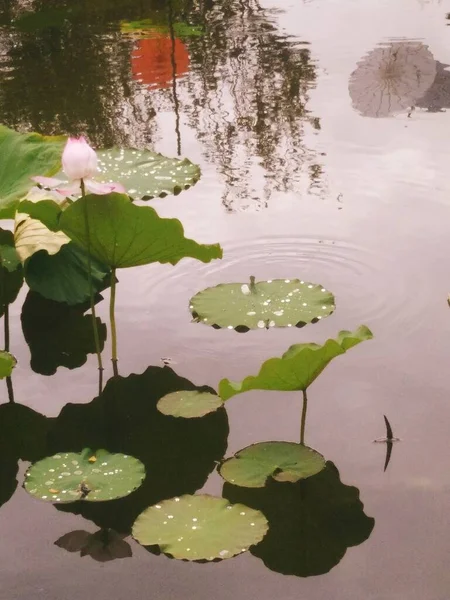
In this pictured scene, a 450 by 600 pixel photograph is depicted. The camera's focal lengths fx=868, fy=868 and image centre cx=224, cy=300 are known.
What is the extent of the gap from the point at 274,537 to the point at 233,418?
36 cm

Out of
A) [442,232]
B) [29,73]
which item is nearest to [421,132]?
[442,232]

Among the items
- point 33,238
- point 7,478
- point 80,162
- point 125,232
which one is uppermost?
point 80,162

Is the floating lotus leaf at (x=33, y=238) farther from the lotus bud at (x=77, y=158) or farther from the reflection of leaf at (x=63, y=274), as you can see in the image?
the lotus bud at (x=77, y=158)

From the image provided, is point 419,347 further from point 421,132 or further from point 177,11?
point 177,11

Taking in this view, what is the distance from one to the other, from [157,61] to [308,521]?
10.7 ft

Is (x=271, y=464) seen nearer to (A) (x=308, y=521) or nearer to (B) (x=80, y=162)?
(A) (x=308, y=521)

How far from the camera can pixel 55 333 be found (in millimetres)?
2082

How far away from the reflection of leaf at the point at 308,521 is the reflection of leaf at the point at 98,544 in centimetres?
19

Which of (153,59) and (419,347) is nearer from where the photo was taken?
(419,347)

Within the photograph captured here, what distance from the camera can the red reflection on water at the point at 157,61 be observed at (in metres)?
3.97

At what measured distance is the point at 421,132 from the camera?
313 centimetres

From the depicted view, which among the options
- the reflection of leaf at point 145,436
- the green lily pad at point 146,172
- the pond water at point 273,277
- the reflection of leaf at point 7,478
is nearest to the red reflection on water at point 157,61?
the pond water at point 273,277

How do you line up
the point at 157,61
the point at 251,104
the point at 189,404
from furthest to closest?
1. the point at 157,61
2. the point at 251,104
3. the point at 189,404

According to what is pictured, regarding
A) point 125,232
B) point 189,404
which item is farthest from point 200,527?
point 125,232
